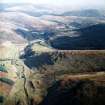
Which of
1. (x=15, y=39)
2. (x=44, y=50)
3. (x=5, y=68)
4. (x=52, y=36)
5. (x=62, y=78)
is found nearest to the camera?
(x=62, y=78)

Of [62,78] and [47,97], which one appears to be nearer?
[47,97]

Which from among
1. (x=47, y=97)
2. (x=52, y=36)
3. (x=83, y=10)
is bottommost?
(x=47, y=97)

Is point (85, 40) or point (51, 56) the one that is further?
point (85, 40)

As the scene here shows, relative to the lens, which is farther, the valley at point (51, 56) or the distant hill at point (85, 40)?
the distant hill at point (85, 40)

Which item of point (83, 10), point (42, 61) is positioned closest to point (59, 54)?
point (42, 61)

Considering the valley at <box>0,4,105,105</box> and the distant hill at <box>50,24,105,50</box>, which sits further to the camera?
the distant hill at <box>50,24,105,50</box>

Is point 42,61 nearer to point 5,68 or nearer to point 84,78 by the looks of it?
point 5,68

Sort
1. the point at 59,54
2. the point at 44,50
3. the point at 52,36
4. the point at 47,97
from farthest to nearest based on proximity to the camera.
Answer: the point at 52,36 < the point at 44,50 < the point at 59,54 < the point at 47,97

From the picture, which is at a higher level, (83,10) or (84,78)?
(83,10)

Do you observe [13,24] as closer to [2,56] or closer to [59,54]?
[2,56]

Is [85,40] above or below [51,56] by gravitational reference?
above
